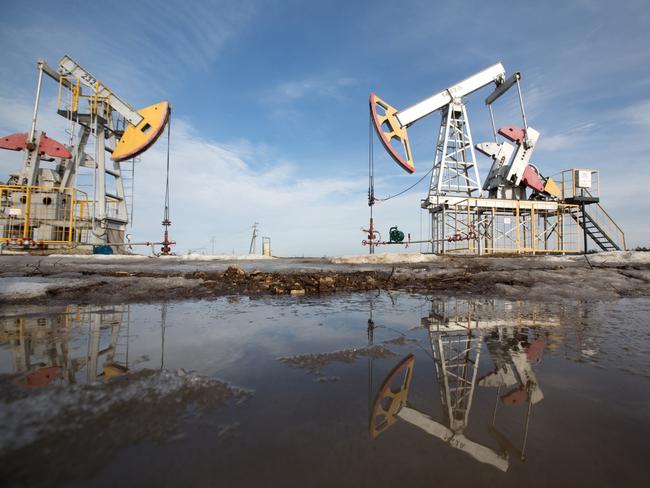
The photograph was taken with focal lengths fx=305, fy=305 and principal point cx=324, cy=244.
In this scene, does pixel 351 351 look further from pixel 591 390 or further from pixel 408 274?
pixel 408 274

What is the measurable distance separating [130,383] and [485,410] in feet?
5.20

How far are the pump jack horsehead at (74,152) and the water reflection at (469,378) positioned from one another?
17232mm

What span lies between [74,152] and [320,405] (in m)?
21.4

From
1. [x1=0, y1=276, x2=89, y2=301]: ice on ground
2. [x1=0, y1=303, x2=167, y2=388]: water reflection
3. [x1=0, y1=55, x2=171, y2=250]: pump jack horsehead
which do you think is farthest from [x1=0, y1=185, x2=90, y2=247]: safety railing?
[x1=0, y1=303, x2=167, y2=388]: water reflection

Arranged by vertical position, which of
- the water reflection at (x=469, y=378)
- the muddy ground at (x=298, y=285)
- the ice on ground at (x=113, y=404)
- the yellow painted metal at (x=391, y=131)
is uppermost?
the yellow painted metal at (x=391, y=131)

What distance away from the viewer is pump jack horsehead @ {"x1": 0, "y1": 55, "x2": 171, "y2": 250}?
15000 millimetres

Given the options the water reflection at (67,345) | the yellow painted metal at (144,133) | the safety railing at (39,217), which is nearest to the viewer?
the water reflection at (67,345)

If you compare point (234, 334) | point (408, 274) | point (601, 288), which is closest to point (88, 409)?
point (234, 334)

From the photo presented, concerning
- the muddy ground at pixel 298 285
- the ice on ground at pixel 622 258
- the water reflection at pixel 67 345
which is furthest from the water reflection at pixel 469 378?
the ice on ground at pixel 622 258

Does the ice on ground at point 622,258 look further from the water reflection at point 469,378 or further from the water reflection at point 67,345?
the water reflection at point 67,345

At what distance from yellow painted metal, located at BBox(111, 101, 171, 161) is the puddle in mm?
A: 15360

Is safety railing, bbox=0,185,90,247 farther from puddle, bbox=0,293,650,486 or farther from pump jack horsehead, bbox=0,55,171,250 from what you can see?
puddle, bbox=0,293,650,486

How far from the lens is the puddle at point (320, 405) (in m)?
0.88

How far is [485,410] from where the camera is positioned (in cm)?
125
